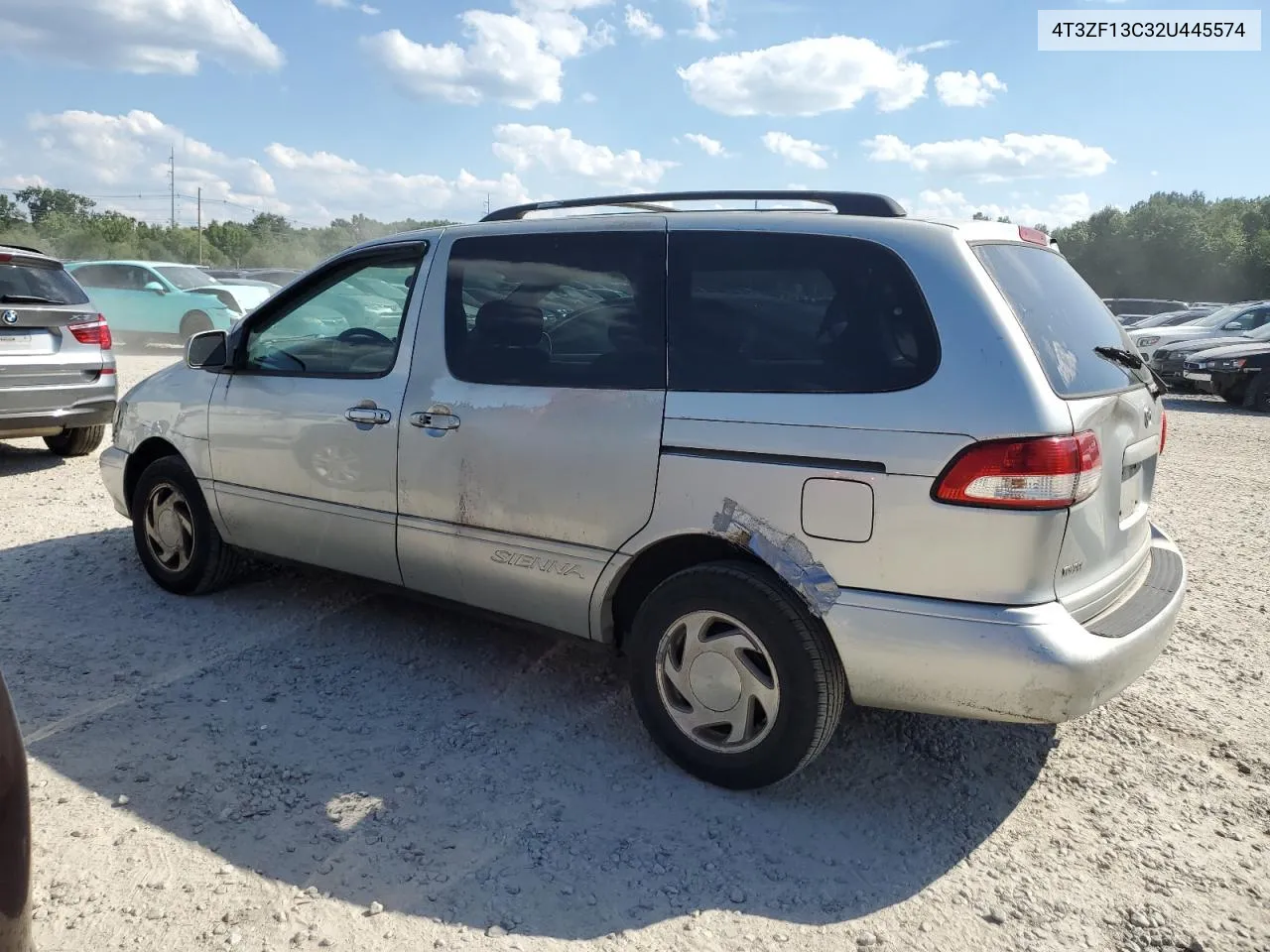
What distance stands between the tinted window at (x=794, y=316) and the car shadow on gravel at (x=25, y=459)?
22.2 ft

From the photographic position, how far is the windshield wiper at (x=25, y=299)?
7.16 meters

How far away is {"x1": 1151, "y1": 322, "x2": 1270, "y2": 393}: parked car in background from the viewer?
1656 centimetres

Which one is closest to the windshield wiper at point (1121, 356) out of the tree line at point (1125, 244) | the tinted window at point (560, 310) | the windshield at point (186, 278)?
the tinted window at point (560, 310)

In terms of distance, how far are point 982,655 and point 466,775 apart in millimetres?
1718

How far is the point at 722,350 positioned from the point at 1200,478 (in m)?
7.72

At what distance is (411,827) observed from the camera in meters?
2.94

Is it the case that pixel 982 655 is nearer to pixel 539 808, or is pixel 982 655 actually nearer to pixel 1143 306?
pixel 539 808

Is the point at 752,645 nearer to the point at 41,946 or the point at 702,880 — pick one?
the point at 702,880

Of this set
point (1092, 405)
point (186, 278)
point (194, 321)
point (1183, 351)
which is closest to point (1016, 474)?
point (1092, 405)

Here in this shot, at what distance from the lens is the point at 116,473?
5051 millimetres

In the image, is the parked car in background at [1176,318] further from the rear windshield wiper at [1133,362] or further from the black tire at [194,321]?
the rear windshield wiper at [1133,362]

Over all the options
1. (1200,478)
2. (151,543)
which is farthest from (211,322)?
(1200,478)

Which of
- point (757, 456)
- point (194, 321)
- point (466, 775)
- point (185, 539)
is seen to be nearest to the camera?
point (757, 456)

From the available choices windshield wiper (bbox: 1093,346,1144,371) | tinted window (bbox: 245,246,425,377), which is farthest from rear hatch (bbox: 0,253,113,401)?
windshield wiper (bbox: 1093,346,1144,371)
